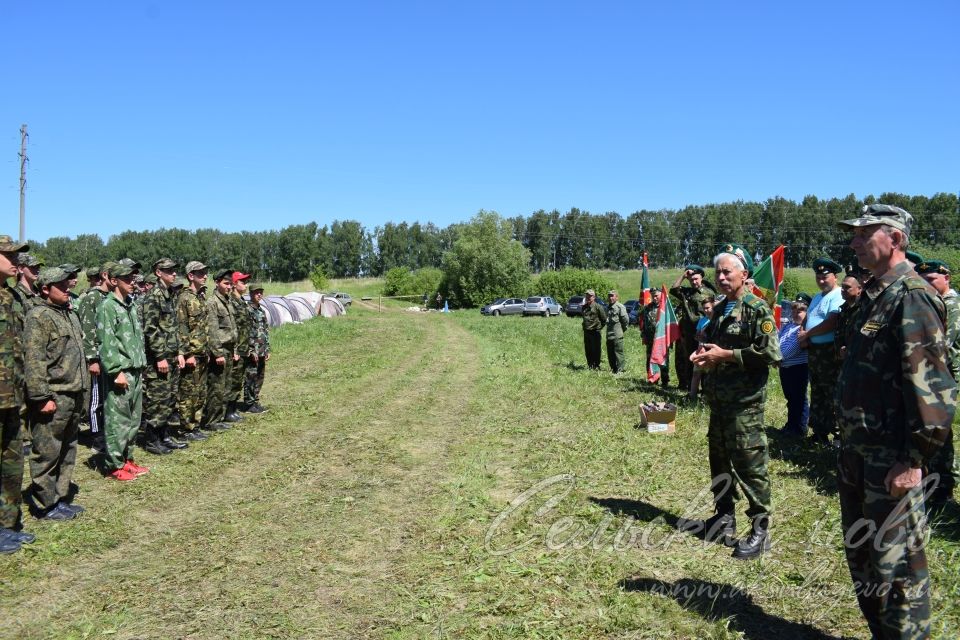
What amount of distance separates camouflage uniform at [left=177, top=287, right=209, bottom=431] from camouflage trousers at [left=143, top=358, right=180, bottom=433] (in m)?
0.29

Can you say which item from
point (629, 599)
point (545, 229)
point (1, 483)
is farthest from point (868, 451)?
point (545, 229)

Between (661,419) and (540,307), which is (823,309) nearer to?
(661,419)

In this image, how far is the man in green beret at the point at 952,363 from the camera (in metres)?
5.21

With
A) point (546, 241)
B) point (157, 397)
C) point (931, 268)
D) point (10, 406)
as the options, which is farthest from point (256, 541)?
point (546, 241)

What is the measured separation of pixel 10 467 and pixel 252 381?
5159 mm

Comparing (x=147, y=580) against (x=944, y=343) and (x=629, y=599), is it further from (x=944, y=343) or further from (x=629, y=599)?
(x=944, y=343)

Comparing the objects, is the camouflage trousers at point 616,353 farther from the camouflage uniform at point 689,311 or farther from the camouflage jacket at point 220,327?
the camouflage jacket at point 220,327

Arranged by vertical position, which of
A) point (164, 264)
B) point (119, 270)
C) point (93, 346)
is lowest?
point (93, 346)

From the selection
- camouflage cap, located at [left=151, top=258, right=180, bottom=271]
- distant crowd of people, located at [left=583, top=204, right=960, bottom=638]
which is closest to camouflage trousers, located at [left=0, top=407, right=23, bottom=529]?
camouflage cap, located at [left=151, top=258, right=180, bottom=271]

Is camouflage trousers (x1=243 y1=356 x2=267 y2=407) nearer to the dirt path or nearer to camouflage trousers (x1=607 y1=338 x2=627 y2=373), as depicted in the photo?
the dirt path

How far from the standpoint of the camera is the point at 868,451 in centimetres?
310

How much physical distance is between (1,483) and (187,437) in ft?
11.0

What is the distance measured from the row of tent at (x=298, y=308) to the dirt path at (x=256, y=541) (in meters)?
20.7

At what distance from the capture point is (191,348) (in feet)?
26.1
